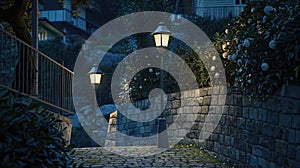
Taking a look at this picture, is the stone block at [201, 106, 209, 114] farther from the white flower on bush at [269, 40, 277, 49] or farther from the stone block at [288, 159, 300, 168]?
the stone block at [288, 159, 300, 168]

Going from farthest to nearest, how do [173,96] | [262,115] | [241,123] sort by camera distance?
[173,96]
[241,123]
[262,115]

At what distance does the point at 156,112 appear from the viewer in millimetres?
12812

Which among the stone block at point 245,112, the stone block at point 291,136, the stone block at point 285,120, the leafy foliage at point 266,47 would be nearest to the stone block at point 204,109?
the leafy foliage at point 266,47

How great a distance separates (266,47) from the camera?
22.0ft

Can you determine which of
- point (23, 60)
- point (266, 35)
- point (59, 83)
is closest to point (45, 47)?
point (59, 83)

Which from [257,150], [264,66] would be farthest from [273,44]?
[257,150]

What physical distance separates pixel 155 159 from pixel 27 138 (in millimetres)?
4726

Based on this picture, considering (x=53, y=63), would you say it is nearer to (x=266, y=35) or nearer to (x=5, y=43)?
(x=5, y=43)

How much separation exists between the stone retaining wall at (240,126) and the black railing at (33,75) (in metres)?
2.74

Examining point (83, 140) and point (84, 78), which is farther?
point (84, 78)

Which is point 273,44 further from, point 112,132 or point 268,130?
point 112,132

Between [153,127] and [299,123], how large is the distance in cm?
782

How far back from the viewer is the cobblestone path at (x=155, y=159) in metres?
7.92

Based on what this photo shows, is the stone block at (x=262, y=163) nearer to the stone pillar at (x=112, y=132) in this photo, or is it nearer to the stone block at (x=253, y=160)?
the stone block at (x=253, y=160)
